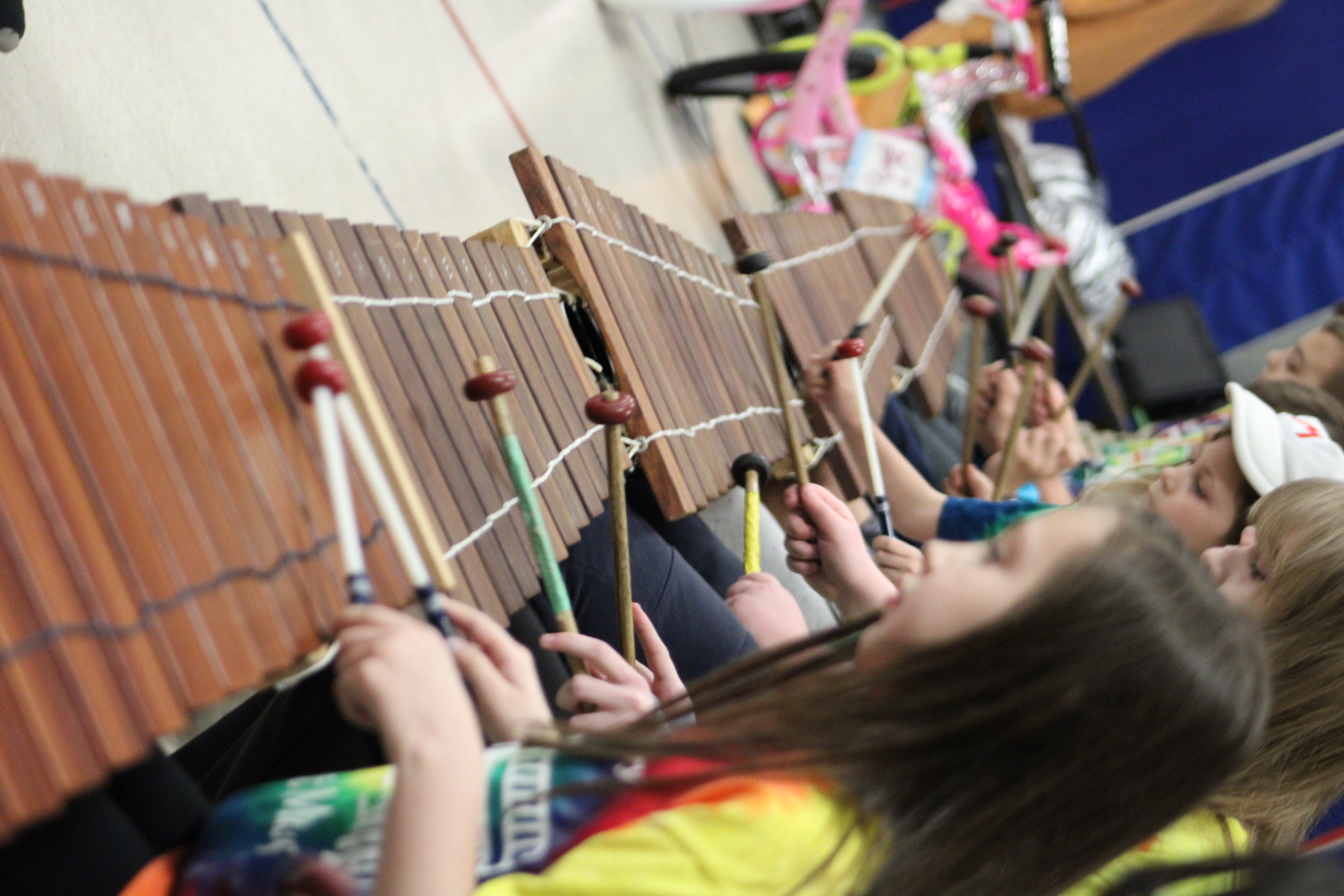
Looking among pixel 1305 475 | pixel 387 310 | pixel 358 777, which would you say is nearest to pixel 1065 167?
pixel 1305 475

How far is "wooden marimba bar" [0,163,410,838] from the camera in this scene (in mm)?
816

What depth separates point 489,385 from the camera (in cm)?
128

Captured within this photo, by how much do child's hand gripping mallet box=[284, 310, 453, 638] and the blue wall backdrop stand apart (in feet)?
17.9

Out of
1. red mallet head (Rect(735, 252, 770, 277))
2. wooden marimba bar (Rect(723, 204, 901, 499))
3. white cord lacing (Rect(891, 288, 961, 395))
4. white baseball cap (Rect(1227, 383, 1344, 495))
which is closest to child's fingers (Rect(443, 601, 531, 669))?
red mallet head (Rect(735, 252, 770, 277))

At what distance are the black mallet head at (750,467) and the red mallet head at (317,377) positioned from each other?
2.97 ft

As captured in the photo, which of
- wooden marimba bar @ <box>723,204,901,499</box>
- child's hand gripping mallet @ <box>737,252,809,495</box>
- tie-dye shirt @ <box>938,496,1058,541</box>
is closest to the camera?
child's hand gripping mallet @ <box>737,252,809,495</box>

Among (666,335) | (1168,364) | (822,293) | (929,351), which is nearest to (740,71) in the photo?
(929,351)

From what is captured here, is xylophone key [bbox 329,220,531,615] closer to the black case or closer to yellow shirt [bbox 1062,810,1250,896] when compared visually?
yellow shirt [bbox 1062,810,1250,896]

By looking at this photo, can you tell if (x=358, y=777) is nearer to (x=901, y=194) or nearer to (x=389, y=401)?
(x=389, y=401)

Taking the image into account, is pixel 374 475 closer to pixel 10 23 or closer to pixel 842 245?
pixel 10 23

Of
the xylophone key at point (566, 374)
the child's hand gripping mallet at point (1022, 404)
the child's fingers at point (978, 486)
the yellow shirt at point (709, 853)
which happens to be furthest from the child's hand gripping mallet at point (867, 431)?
the yellow shirt at point (709, 853)

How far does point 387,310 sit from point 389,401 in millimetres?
123

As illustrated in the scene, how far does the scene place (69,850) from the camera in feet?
3.03

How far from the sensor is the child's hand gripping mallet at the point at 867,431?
2.06 meters
